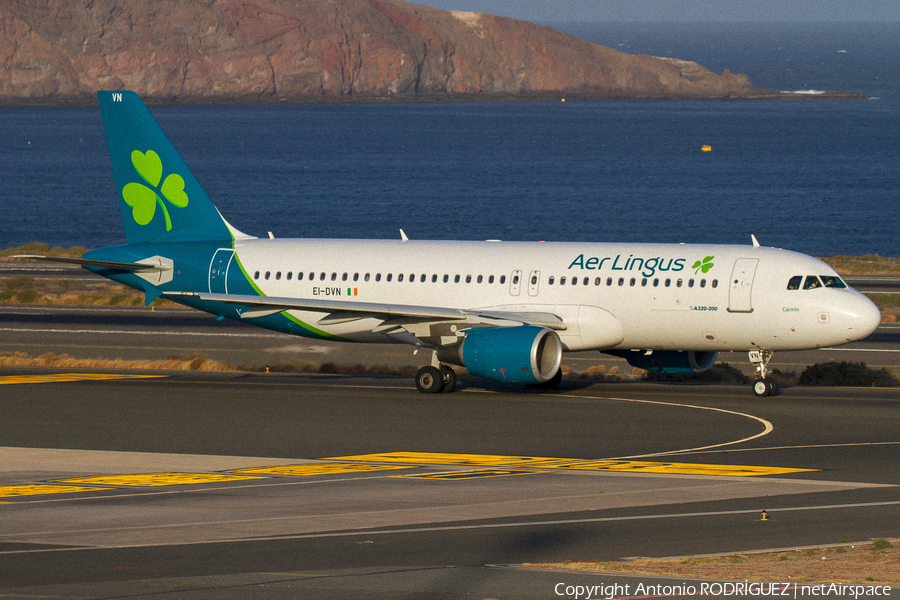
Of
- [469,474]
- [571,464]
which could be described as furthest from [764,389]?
[469,474]

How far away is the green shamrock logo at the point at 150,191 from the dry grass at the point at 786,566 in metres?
28.2

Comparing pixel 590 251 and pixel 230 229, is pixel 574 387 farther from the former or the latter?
pixel 230 229

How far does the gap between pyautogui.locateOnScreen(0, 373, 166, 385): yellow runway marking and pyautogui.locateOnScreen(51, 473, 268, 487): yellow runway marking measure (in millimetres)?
15946

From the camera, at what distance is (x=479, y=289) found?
37250mm

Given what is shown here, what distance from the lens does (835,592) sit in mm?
14055

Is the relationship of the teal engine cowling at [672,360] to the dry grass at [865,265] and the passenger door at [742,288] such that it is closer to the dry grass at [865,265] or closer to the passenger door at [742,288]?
the passenger door at [742,288]

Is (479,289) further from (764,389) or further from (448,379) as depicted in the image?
(764,389)

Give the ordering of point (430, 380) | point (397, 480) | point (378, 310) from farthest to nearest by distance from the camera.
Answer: point (430, 380) < point (378, 310) < point (397, 480)

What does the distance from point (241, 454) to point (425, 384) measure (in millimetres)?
10142

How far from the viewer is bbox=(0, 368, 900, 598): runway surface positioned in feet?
53.0

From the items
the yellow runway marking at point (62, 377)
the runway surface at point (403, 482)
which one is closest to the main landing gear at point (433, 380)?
the runway surface at point (403, 482)

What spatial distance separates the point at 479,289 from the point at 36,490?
16929 millimetres

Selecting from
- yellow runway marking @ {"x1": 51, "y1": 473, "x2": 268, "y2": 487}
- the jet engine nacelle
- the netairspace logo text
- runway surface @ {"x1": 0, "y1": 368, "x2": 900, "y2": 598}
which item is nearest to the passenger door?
runway surface @ {"x1": 0, "y1": 368, "x2": 900, "y2": 598}

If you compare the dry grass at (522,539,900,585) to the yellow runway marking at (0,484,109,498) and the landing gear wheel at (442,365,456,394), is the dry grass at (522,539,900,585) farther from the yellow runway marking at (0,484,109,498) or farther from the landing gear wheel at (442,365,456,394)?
the landing gear wheel at (442,365,456,394)
